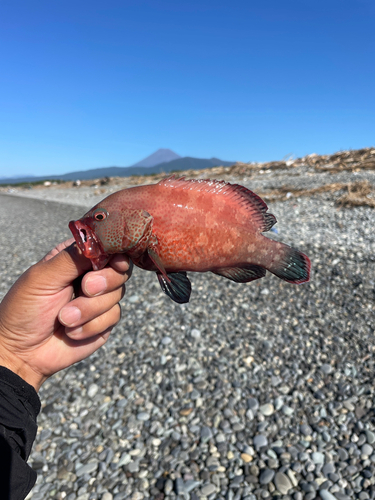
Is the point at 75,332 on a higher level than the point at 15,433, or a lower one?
higher

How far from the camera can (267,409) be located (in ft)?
19.0

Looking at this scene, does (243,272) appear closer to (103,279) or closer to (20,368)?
(103,279)

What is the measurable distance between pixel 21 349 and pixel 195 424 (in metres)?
3.97

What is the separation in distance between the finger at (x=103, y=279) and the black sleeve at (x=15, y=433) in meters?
0.81

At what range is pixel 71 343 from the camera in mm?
2938

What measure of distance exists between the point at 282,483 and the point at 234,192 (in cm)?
460

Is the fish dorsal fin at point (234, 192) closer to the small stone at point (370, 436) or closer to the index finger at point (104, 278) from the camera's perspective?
the index finger at point (104, 278)

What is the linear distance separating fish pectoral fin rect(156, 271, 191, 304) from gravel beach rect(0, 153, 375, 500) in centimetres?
400

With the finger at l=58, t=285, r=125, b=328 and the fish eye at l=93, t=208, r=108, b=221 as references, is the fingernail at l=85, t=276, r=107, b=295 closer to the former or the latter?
the finger at l=58, t=285, r=125, b=328

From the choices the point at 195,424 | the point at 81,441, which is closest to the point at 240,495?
the point at 195,424

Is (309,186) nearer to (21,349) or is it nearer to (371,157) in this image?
(371,157)

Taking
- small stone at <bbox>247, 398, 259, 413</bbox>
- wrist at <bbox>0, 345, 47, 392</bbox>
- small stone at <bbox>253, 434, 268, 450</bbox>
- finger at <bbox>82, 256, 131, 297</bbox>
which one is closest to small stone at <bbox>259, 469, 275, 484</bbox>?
small stone at <bbox>253, 434, 268, 450</bbox>

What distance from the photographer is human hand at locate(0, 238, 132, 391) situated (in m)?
2.29

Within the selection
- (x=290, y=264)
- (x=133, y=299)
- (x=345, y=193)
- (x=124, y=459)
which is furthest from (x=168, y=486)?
(x=345, y=193)
